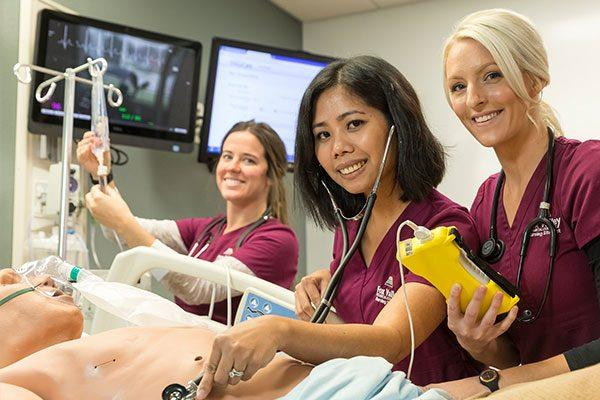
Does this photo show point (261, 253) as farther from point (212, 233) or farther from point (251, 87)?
point (251, 87)

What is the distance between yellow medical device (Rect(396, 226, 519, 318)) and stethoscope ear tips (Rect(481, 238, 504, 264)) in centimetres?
23

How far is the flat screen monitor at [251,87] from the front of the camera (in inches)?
132

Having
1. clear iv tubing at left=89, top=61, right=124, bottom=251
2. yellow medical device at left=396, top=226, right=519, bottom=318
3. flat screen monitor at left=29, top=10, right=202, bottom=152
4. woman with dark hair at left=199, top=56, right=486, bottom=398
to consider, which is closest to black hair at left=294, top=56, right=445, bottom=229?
woman with dark hair at left=199, top=56, right=486, bottom=398

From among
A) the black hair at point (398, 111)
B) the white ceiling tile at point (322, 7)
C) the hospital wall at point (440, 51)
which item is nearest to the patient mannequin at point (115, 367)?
the black hair at point (398, 111)

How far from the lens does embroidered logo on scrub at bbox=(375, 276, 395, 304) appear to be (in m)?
1.55

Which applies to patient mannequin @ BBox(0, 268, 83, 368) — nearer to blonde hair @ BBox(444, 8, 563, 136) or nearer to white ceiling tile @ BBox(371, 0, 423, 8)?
blonde hair @ BBox(444, 8, 563, 136)

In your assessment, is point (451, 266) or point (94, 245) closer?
point (451, 266)

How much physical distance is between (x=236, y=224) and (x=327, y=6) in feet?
6.87

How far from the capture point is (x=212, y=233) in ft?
9.13

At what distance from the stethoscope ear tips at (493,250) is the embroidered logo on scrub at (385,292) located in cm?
21

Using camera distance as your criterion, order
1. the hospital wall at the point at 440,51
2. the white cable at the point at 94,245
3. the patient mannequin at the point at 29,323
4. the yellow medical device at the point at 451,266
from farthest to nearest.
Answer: the hospital wall at the point at 440,51, the white cable at the point at 94,245, the patient mannequin at the point at 29,323, the yellow medical device at the point at 451,266

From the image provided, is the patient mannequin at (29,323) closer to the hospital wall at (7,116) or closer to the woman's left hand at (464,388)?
the woman's left hand at (464,388)

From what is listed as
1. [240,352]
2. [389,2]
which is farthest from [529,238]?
[389,2]

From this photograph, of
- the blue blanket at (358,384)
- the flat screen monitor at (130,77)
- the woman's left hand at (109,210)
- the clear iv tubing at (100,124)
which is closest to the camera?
the blue blanket at (358,384)
